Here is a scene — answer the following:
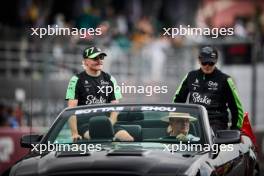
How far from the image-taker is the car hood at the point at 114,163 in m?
7.81

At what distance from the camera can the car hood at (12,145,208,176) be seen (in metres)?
7.81

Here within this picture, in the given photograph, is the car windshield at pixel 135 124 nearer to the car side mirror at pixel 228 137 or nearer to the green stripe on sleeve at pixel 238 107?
the car side mirror at pixel 228 137

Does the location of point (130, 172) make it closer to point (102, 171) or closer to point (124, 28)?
point (102, 171)

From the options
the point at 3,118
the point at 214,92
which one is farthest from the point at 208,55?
the point at 3,118

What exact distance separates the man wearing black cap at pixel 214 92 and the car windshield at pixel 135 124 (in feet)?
7.13

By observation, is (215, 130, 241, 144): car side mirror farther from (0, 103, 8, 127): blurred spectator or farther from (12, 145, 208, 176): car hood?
(0, 103, 8, 127): blurred spectator

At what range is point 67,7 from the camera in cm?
2522

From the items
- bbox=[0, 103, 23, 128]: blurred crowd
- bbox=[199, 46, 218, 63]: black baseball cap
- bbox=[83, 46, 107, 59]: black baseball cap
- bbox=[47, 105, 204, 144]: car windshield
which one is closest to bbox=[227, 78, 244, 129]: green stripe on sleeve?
bbox=[199, 46, 218, 63]: black baseball cap

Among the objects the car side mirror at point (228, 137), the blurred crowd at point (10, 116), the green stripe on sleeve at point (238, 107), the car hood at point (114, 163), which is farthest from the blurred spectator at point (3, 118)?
the car hood at point (114, 163)

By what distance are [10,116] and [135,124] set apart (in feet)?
30.9

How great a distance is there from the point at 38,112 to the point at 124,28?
21.4ft

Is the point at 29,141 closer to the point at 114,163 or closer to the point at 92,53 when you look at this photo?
the point at 114,163

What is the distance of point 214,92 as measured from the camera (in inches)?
467

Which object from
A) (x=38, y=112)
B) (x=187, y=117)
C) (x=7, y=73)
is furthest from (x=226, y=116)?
(x=7, y=73)
